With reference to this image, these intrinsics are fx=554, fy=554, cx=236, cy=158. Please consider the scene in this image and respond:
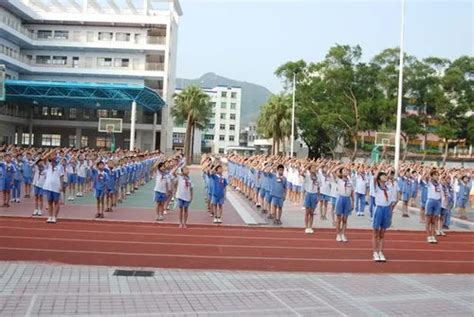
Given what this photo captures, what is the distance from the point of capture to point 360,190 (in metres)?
17.5

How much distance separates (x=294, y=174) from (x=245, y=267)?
10982 mm

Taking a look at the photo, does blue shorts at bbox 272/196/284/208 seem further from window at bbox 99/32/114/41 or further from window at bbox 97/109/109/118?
window at bbox 99/32/114/41

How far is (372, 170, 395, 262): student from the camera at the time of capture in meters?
10.3

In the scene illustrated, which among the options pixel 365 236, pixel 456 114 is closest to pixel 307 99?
pixel 456 114

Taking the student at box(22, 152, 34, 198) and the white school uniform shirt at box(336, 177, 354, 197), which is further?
the student at box(22, 152, 34, 198)

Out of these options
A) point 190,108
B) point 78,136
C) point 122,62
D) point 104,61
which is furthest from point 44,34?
point 190,108

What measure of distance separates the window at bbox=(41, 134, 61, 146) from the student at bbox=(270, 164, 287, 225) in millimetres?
47346

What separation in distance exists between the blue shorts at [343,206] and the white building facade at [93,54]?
151ft

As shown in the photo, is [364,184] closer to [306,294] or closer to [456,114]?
[306,294]

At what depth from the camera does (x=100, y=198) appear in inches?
554

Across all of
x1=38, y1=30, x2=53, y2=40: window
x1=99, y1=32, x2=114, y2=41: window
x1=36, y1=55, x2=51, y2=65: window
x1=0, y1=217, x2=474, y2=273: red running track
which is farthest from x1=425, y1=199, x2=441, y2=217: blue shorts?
x1=38, y1=30, x2=53, y2=40: window

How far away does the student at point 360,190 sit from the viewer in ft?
57.2

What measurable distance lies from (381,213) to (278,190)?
4233mm

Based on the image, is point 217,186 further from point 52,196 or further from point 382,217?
point 382,217
